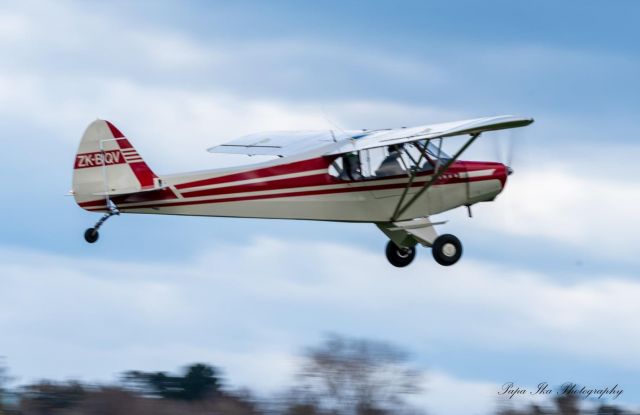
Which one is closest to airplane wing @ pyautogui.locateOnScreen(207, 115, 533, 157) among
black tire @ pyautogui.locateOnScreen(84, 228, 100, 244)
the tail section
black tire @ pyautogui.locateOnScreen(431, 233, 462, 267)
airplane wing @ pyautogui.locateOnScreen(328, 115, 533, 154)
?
airplane wing @ pyautogui.locateOnScreen(328, 115, 533, 154)

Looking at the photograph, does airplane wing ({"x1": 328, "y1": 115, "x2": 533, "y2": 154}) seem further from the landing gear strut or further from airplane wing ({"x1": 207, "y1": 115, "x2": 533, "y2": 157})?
the landing gear strut

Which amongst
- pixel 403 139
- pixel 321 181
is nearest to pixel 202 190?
pixel 321 181

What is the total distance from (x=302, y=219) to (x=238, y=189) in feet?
3.42

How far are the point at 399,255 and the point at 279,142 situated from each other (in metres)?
2.72

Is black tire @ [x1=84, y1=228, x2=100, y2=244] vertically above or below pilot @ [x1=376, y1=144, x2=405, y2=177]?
below

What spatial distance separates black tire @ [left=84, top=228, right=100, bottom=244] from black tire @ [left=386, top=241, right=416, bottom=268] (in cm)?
459

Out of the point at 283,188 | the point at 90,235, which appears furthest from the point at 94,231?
the point at 283,188

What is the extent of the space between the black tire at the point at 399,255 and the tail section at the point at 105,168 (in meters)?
3.93

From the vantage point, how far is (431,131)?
1766 cm

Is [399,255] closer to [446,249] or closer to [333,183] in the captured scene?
[446,249]

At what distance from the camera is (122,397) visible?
145ft

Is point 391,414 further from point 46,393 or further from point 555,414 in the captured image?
point 46,393

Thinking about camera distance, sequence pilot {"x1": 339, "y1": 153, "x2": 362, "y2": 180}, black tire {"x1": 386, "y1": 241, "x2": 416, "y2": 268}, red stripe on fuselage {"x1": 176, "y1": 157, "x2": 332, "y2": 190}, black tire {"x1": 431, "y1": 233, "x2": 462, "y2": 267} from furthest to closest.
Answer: black tire {"x1": 386, "y1": 241, "x2": 416, "y2": 268}, black tire {"x1": 431, "y1": 233, "x2": 462, "y2": 267}, pilot {"x1": 339, "y1": 153, "x2": 362, "y2": 180}, red stripe on fuselage {"x1": 176, "y1": 157, "x2": 332, "y2": 190}

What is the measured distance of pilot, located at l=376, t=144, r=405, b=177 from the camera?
1803 centimetres
